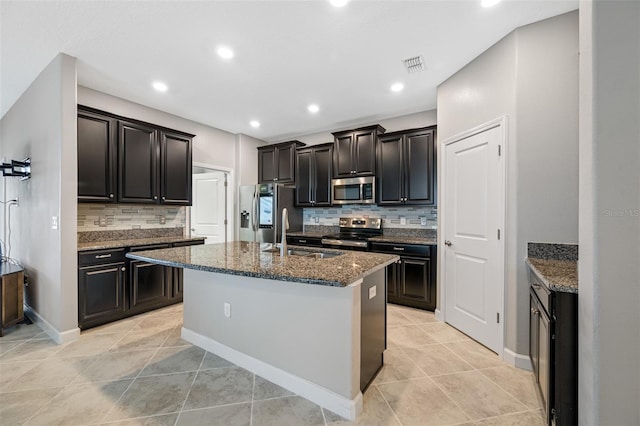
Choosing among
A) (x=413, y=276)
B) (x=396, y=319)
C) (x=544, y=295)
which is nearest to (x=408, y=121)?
(x=413, y=276)

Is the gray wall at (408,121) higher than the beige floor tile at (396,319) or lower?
higher

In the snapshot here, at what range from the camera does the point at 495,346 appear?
7.80 ft

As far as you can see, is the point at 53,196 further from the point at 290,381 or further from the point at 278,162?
the point at 278,162

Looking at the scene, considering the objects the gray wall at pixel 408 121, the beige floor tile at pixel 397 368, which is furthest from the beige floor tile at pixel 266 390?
the gray wall at pixel 408 121

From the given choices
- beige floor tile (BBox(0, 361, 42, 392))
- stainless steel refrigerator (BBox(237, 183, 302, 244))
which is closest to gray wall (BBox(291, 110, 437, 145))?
stainless steel refrigerator (BBox(237, 183, 302, 244))

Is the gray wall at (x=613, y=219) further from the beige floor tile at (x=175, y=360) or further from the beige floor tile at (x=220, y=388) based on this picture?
the beige floor tile at (x=175, y=360)

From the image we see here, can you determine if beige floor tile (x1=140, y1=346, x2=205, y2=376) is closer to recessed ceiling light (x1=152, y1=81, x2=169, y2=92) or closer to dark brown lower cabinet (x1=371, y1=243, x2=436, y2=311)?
dark brown lower cabinet (x1=371, y1=243, x2=436, y2=311)

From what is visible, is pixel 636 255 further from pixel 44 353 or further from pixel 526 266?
pixel 44 353

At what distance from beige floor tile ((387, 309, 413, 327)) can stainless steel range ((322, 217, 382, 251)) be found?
908 mm

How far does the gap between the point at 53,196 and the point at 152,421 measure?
2417mm

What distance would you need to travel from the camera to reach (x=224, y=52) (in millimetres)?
2473

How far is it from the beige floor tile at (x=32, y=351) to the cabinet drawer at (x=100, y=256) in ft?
2.56

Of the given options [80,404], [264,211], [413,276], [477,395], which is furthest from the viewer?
[264,211]

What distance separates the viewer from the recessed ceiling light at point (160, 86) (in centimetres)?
309
